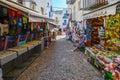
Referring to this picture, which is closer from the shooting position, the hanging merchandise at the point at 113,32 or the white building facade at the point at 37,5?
the hanging merchandise at the point at 113,32

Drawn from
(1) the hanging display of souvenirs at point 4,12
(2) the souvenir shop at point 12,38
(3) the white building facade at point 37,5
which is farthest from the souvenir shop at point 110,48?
(3) the white building facade at point 37,5

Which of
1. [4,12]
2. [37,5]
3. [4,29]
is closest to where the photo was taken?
[4,29]

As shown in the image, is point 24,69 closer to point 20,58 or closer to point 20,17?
point 20,58

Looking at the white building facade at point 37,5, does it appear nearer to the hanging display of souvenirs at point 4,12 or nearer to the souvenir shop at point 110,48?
the hanging display of souvenirs at point 4,12

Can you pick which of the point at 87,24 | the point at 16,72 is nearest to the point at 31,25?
the point at 87,24

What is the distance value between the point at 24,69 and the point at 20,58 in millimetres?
1405

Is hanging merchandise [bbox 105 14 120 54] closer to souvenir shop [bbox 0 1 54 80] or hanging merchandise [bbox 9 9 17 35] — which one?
souvenir shop [bbox 0 1 54 80]

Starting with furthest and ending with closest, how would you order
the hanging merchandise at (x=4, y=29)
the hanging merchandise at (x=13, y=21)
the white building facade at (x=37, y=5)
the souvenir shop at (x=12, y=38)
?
1. the white building facade at (x=37, y=5)
2. the hanging merchandise at (x=13, y=21)
3. the hanging merchandise at (x=4, y=29)
4. the souvenir shop at (x=12, y=38)

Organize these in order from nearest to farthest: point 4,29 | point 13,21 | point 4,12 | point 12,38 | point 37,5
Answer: point 4,29 → point 4,12 → point 12,38 → point 13,21 → point 37,5

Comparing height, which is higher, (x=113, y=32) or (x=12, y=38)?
(x=113, y=32)

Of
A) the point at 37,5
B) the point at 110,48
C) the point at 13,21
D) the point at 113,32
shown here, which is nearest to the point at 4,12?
the point at 13,21

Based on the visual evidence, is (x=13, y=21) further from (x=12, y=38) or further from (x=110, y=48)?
(x=110, y=48)

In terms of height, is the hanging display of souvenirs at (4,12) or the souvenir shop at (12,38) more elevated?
the hanging display of souvenirs at (4,12)

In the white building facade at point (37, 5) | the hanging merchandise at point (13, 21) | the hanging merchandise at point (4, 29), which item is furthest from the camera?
the white building facade at point (37, 5)
